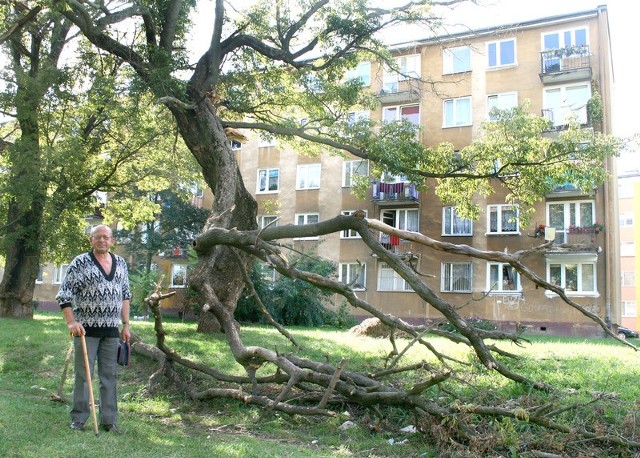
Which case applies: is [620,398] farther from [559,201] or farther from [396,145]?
[559,201]

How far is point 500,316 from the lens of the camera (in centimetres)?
2923

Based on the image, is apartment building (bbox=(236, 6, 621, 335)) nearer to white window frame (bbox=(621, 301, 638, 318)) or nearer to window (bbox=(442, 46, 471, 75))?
window (bbox=(442, 46, 471, 75))

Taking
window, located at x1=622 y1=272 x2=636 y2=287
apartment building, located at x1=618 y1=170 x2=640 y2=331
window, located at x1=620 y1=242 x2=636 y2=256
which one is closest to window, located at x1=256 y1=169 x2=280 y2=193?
apartment building, located at x1=618 y1=170 x2=640 y2=331

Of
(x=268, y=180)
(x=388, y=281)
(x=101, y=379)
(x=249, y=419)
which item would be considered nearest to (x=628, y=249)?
(x=388, y=281)

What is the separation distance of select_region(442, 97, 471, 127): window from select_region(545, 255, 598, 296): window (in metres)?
8.61

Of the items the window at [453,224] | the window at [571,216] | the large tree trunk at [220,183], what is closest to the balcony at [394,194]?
the window at [453,224]

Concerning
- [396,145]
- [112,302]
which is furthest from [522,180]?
[112,302]

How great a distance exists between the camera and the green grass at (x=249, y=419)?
5.46 metres

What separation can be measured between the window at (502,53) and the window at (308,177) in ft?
38.0

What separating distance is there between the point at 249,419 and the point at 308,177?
1153 inches

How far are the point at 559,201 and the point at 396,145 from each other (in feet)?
56.5

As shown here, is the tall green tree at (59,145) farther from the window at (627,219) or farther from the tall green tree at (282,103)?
the window at (627,219)

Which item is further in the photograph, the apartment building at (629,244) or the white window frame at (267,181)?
the apartment building at (629,244)

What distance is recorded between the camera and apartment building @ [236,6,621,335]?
2811cm
